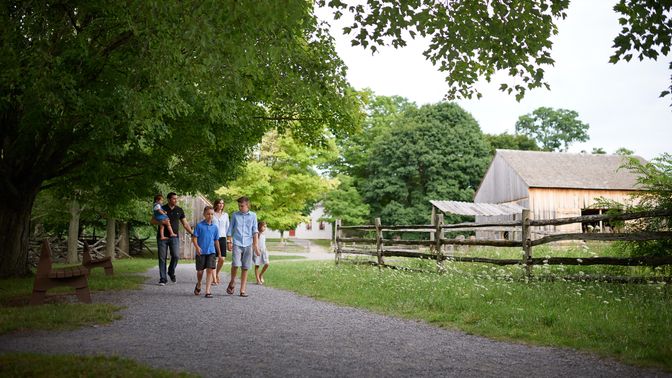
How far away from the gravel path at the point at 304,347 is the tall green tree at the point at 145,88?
3.47 meters

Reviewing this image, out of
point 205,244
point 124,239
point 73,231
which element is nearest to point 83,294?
point 205,244

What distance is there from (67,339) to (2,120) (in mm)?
8669

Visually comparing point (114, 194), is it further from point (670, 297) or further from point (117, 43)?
point (670, 297)

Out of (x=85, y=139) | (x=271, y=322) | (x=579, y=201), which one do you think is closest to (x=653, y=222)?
(x=271, y=322)

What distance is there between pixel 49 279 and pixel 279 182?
24.0 m

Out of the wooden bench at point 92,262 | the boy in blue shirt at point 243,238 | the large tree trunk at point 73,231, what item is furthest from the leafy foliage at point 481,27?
the large tree trunk at point 73,231

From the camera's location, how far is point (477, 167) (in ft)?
145

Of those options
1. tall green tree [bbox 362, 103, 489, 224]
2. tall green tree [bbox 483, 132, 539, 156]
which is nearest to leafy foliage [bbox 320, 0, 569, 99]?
tall green tree [bbox 362, 103, 489, 224]

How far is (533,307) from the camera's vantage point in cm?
772

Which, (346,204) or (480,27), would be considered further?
(346,204)

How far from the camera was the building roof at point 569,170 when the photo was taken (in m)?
34.3

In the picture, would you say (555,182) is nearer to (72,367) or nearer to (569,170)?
(569,170)

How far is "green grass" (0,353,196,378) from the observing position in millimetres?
4184

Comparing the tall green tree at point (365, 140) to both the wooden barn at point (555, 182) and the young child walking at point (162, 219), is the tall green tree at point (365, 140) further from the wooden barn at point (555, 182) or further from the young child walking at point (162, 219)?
the young child walking at point (162, 219)
